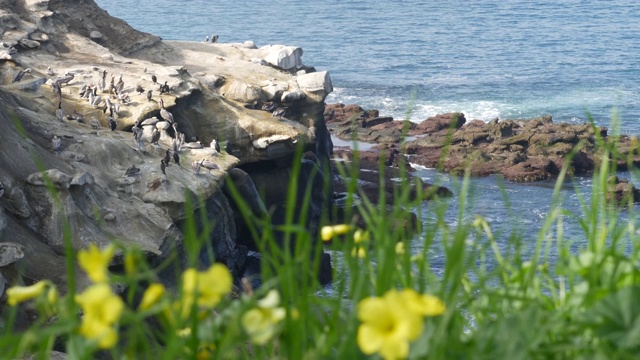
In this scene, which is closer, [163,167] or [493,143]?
[163,167]

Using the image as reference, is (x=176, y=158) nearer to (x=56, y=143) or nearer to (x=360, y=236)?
(x=56, y=143)

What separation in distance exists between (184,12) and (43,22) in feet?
230

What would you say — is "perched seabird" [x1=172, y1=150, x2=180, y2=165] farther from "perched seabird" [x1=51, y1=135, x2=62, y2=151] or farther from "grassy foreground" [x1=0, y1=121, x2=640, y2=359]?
"grassy foreground" [x1=0, y1=121, x2=640, y2=359]

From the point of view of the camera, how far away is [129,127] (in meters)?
23.1

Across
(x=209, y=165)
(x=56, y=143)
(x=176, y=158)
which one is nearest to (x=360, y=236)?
(x=56, y=143)

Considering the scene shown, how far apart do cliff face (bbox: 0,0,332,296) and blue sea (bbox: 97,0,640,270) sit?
6.50 meters

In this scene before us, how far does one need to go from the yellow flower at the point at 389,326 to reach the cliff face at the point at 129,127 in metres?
8.32

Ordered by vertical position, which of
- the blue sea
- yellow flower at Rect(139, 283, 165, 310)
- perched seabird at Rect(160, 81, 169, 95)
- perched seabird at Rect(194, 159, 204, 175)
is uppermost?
yellow flower at Rect(139, 283, 165, 310)

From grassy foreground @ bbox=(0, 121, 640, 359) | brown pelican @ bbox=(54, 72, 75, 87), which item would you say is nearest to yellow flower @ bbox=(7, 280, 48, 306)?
grassy foreground @ bbox=(0, 121, 640, 359)

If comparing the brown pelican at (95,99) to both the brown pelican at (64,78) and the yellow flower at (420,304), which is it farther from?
the yellow flower at (420,304)

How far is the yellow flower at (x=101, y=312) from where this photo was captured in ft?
6.38

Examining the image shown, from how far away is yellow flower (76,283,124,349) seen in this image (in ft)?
6.38

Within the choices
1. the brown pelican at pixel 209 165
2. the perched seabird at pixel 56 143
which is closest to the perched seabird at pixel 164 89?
the brown pelican at pixel 209 165

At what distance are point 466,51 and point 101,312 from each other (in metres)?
67.5
